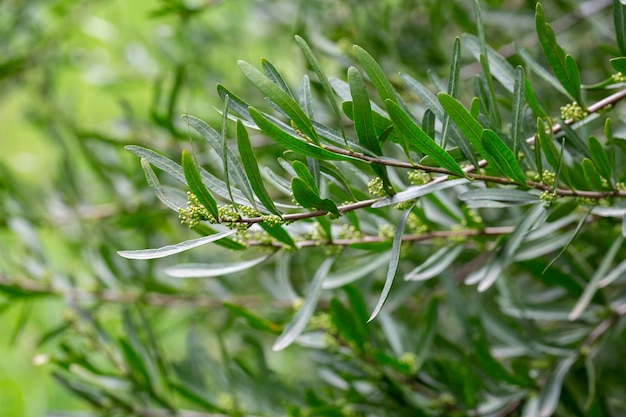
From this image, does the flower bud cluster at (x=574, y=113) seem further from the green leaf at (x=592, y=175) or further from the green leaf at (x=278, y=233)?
the green leaf at (x=278, y=233)

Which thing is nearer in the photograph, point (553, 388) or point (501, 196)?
point (501, 196)

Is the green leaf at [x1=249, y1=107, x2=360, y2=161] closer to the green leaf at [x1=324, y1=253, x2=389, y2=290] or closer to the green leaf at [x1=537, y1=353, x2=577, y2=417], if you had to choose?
the green leaf at [x1=324, y1=253, x2=389, y2=290]

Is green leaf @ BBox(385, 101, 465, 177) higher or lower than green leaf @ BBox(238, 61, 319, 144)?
lower

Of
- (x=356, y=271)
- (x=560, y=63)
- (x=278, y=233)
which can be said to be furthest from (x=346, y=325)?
(x=560, y=63)

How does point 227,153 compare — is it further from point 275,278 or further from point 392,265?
point 275,278

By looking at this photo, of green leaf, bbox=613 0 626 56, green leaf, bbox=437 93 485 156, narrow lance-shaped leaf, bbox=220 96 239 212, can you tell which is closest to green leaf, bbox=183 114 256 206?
narrow lance-shaped leaf, bbox=220 96 239 212

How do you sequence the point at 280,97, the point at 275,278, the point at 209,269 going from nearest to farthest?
the point at 280,97 → the point at 209,269 → the point at 275,278

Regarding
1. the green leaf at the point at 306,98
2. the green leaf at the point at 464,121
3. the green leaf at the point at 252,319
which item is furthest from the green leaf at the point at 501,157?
the green leaf at the point at 252,319
